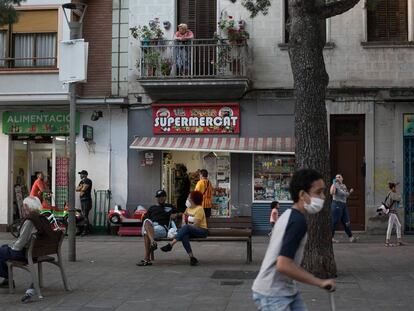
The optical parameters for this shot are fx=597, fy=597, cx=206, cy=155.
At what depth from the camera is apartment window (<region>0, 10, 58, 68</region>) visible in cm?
1850

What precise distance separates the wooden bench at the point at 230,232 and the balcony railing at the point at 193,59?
537cm

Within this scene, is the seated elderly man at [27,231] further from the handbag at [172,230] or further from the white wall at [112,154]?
the white wall at [112,154]

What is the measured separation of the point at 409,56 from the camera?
56.4ft

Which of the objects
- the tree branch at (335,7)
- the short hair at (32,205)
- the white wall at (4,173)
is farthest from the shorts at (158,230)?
the white wall at (4,173)

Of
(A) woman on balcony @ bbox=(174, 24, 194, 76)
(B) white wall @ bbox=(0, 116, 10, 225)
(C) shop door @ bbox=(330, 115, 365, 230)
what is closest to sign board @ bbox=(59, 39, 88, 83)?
(A) woman on balcony @ bbox=(174, 24, 194, 76)

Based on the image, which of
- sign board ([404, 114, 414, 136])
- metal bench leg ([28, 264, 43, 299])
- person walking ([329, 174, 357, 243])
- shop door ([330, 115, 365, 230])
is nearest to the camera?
metal bench leg ([28, 264, 43, 299])

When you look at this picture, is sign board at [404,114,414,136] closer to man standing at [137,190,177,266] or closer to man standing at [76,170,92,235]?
man standing at [137,190,177,266]

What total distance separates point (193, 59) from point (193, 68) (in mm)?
279

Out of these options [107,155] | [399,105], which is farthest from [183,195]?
[399,105]

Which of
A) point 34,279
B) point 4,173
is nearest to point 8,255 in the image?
point 34,279

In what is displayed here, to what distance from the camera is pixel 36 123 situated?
18.6m

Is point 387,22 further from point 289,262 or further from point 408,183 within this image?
point 289,262

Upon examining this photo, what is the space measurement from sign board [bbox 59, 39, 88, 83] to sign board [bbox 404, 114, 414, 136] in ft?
31.6

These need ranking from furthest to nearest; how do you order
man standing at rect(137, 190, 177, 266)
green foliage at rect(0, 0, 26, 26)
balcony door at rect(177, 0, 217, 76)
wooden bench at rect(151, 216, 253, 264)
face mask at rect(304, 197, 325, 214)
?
balcony door at rect(177, 0, 217, 76) < wooden bench at rect(151, 216, 253, 264) < man standing at rect(137, 190, 177, 266) < green foliage at rect(0, 0, 26, 26) < face mask at rect(304, 197, 325, 214)
